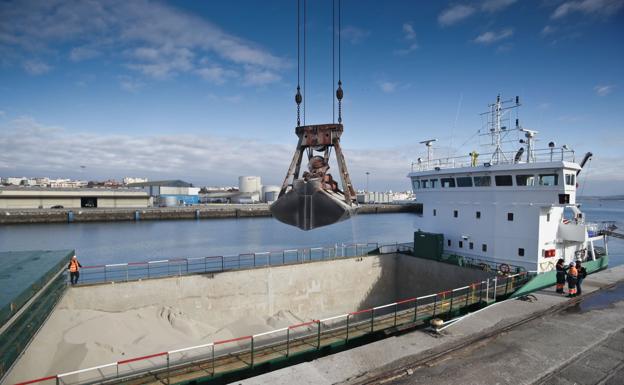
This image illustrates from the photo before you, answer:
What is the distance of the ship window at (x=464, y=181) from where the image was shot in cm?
1741

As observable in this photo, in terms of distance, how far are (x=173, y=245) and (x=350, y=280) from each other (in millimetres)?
27408

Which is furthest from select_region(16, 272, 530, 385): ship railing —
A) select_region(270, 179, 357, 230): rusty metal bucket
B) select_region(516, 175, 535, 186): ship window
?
select_region(516, 175, 535, 186): ship window

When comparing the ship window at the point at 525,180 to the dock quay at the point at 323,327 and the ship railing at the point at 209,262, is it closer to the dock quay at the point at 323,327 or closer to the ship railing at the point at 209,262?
the dock quay at the point at 323,327

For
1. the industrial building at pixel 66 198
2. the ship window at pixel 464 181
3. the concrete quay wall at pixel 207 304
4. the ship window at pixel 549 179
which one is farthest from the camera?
the industrial building at pixel 66 198

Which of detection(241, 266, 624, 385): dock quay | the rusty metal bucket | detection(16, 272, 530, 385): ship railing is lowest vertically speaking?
detection(16, 272, 530, 385): ship railing

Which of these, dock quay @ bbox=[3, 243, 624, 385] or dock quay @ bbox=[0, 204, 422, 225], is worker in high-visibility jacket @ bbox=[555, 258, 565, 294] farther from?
dock quay @ bbox=[0, 204, 422, 225]

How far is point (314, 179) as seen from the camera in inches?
392

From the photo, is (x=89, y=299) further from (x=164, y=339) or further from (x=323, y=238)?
(x=323, y=238)

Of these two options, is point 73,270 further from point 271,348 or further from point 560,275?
point 560,275

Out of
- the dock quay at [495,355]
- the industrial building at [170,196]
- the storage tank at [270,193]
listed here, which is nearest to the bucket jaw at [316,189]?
the dock quay at [495,355]

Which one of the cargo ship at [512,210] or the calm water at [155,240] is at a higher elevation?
the cargo ship at [512,210]

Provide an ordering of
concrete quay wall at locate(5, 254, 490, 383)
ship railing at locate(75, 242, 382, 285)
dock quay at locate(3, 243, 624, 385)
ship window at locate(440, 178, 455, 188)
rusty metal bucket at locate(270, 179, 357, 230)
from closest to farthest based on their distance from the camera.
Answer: dock quay at locate(3, 243, 624, 385)
rusty metal bucket at locate(270, 179, 357, 230)
concrete quay wall at locate(5, 254, 490, 383)
ship railing at locate(75, 242, 382, 285)
ship window at locate(440, 178, 455, 188)

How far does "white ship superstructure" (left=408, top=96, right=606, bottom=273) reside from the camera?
14969 millimetres

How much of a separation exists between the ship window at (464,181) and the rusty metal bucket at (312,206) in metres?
10.0
